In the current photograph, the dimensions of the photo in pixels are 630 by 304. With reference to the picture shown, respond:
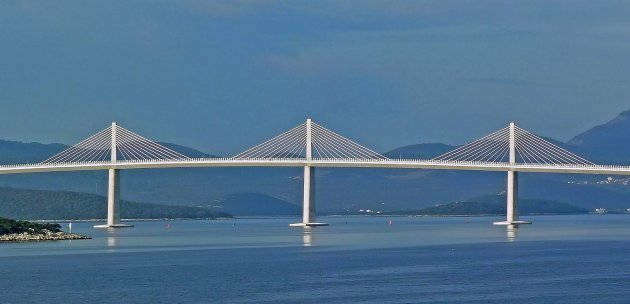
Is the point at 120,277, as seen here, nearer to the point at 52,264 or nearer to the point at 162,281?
the point at 162,281

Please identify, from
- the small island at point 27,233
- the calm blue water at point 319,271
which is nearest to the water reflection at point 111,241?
the calm blue water at point 319,271

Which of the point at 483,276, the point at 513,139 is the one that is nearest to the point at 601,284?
the point at 483,276

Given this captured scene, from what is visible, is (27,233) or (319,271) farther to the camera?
(27,233)

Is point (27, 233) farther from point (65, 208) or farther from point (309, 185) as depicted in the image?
point (65, 208)

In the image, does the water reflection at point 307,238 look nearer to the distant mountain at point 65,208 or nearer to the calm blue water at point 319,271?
the calm blue water at point 319,271

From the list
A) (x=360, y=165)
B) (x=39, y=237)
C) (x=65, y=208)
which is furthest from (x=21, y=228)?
(x=65, y=208)
